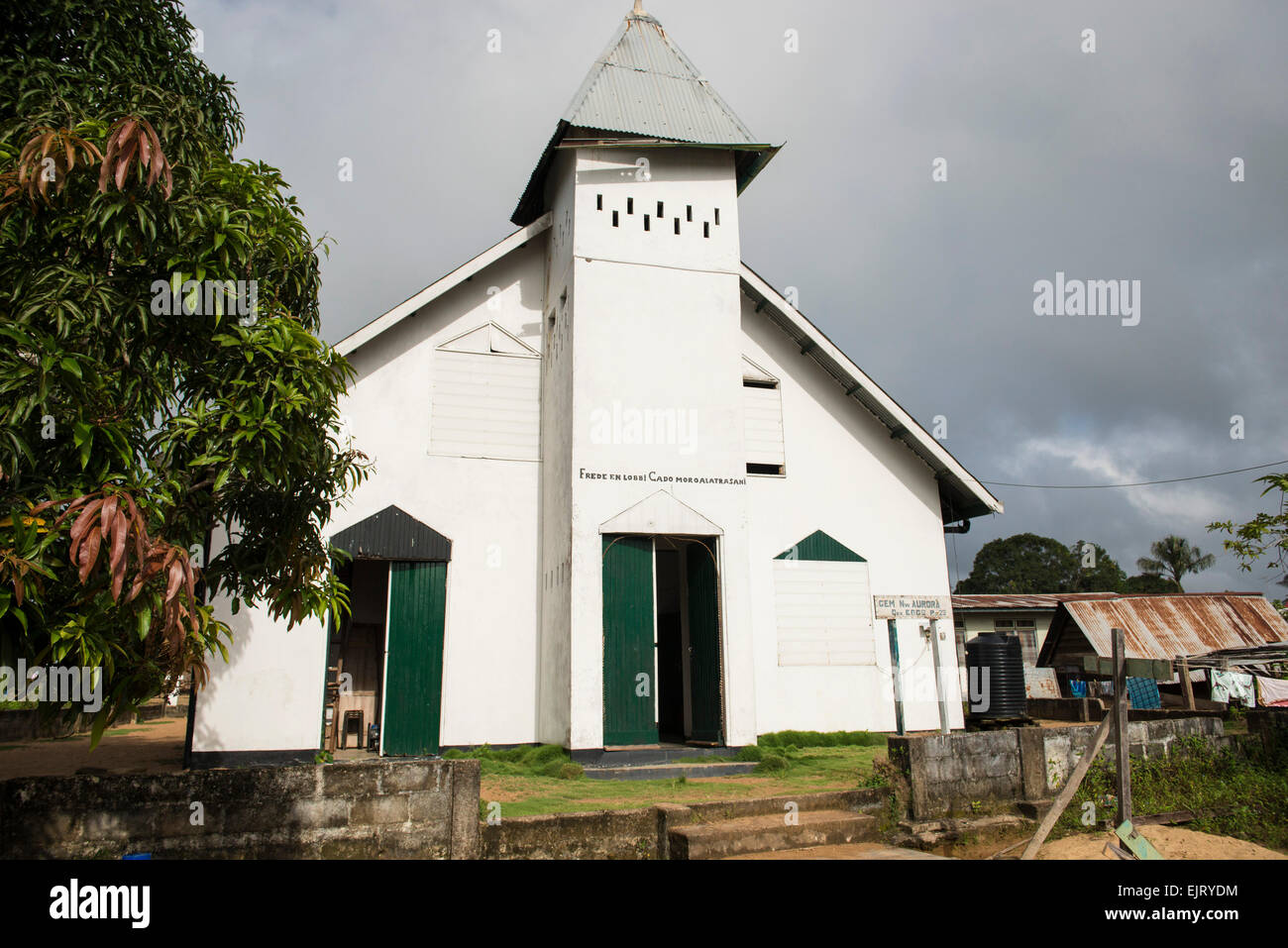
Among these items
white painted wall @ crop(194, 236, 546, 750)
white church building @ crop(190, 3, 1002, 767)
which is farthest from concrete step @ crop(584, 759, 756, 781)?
white painted wall @ crop(194, 236, 546, 750)

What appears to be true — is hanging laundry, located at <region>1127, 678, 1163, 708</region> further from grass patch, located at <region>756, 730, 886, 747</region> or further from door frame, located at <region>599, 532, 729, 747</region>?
door frame, located at <region>599, 532, 729, 747</region>

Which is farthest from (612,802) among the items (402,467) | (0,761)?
(0,761)

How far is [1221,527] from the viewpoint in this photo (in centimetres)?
1241

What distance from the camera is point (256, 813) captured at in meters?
6.78

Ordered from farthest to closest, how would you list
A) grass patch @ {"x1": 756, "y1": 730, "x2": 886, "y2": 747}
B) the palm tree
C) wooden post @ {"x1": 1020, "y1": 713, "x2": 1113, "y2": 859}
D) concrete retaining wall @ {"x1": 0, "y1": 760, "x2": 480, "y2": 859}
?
the palm tree
grass patch @ {"x1": 756, "y1": 730, "x2": 886, "y2": 747}
wooden post @ {"x1": 1020, "y1": 713, "x2": 1113, "y2": 859}
concrete retaining wall @ {"x1": 0, "y1": 760, "x2": 480, "y2": 859}

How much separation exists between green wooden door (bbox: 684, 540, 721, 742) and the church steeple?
704 centimetres

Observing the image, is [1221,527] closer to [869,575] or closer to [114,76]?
[869,575]

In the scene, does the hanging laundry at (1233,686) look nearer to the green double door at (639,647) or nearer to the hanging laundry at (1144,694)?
the hanging laundry at (1144,694)

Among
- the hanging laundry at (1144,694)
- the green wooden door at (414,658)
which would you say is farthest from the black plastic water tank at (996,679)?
the green wooden door at (414,658)

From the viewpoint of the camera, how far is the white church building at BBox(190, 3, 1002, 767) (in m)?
13.0

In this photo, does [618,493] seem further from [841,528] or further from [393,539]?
[841,528]

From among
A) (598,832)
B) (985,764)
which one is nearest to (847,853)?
(985,764)

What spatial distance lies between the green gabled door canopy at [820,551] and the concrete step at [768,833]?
274 inches

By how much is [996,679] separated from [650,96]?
1194 cm
